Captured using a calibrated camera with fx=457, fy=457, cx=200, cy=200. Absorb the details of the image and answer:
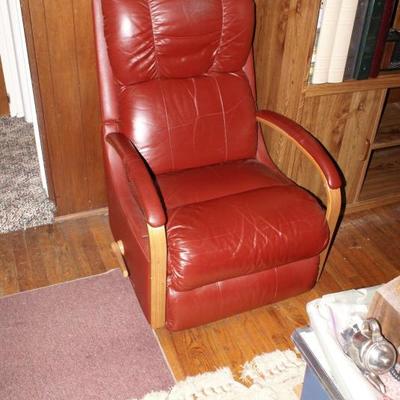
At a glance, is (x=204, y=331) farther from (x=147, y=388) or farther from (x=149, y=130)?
(x=149, y=130)

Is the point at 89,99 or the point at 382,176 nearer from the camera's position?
the point at 89,99

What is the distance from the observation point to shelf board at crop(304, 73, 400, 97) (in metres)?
1.83

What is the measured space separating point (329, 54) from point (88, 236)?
1292 millimetres

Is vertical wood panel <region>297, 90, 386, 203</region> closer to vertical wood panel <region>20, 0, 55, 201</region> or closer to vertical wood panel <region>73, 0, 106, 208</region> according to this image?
vertical wood panel <region>73, 0, 106, 208</region>

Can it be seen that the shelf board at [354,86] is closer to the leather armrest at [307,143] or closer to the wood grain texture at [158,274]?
the leather armrest at [307,143]

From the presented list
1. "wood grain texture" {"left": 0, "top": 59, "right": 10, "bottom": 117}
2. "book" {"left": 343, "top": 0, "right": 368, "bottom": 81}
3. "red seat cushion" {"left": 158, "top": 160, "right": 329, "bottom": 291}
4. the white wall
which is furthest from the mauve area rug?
"wood grain texture" {"left": 0, "top": 59, "right": 10, "bottom": 117}

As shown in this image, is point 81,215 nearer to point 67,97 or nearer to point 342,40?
point 67,97

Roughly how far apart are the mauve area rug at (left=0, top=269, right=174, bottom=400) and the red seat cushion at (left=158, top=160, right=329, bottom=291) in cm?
32

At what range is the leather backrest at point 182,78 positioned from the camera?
1603 mm

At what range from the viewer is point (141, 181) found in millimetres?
1385

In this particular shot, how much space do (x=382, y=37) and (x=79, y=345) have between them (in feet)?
5.41

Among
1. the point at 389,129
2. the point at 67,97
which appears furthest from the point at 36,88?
the point at 389,129

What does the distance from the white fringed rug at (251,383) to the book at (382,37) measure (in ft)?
3.97

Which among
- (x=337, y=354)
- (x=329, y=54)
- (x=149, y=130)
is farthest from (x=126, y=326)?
(x=329, y=54)
